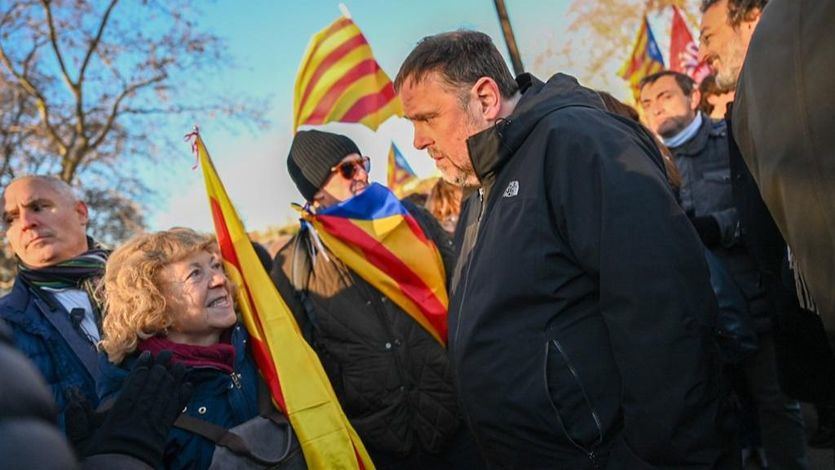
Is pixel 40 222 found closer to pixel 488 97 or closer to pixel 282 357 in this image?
pixel 282 357

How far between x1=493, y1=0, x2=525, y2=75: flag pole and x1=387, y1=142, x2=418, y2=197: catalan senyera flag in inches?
241

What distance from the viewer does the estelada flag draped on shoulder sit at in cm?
323

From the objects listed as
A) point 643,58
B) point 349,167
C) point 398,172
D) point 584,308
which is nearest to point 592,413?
point 584,308

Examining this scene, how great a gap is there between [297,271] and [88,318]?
3.08ft

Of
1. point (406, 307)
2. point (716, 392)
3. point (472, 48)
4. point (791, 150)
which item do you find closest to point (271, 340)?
point (406, 307)

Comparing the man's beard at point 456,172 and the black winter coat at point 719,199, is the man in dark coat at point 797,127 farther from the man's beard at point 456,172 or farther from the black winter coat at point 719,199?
the black winter coat at point 719,199

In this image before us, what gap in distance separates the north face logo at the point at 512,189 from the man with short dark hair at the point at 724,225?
1541 millimetres

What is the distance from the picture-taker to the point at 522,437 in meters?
1.98

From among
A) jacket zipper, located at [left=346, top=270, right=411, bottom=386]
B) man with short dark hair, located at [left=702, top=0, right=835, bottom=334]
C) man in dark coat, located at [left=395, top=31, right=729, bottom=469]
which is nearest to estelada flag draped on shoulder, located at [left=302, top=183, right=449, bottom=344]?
jacket zipper, located at [left=346, top=270, right=411, bottom=386]

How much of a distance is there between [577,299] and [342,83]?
304cm

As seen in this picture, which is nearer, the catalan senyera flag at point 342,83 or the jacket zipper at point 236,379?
the jacket zipper at point 236,379

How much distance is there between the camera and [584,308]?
196 centimetres

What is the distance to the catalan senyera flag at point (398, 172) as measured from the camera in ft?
32.8

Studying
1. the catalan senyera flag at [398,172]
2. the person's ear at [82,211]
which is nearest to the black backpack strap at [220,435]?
the person's ear at [82,211]
